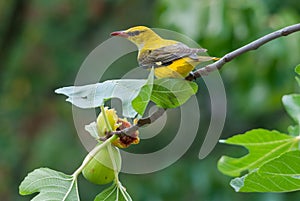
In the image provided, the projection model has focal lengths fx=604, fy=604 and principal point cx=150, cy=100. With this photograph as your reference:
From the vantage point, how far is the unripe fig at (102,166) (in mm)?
756

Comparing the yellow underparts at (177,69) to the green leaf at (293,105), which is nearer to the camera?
the yellow underparts at (177,69)

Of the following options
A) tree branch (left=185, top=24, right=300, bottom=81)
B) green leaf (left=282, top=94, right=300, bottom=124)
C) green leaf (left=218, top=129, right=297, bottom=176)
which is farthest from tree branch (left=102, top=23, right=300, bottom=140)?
green leaf (left=282, top=94, right=300, bottom=124)

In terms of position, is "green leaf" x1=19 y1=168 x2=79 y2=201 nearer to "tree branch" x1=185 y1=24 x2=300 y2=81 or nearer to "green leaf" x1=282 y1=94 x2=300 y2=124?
"tree branch" x1=185 y1=24 x2=300 y2=81

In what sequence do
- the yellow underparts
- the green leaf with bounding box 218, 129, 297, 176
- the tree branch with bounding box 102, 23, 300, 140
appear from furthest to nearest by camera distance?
the green leaf with bounding box 218, 129, 297, 176, the yellow underparts, the tree branch with bounding box 102, 23, 300, 140

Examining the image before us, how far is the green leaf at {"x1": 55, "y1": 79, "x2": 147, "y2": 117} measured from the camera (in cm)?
73

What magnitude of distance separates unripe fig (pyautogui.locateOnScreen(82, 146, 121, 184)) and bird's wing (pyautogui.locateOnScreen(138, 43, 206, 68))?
0.51ft

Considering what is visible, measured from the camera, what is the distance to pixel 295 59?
2.14 meters

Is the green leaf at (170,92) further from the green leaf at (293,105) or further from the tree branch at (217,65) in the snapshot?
the green leaf at (293,105)

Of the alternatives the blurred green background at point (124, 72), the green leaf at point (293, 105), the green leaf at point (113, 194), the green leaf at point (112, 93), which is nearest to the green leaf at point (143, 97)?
the green leaf at point (112, 93)

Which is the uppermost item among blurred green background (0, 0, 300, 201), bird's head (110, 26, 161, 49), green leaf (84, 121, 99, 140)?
bird's head (110, 26, 161, 49)

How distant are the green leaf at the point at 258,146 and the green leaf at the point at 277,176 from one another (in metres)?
0.17

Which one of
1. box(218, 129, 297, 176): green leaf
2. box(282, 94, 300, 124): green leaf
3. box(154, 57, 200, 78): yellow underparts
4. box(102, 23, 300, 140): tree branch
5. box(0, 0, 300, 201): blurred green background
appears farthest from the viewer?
box(0, 0, 300, 201): blurred green background

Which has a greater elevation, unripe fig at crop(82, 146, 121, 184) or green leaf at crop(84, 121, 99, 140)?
green leaf at crop(84, 121, 99, 140)

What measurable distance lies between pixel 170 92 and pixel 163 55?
143 millimetres
